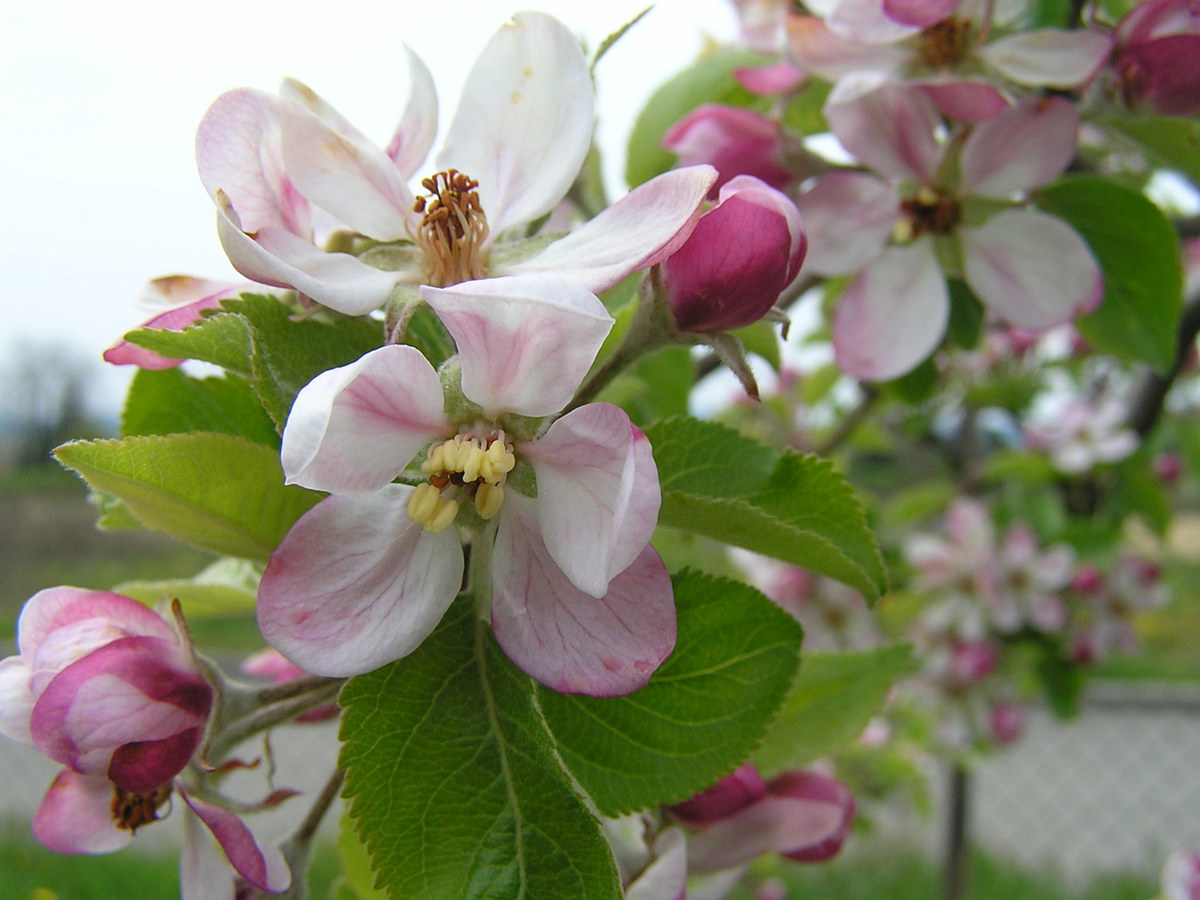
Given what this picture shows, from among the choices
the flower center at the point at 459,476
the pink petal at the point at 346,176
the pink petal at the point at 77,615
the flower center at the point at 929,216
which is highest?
the pink petal at the point at 346,176

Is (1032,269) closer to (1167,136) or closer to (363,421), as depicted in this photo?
(1167,136)

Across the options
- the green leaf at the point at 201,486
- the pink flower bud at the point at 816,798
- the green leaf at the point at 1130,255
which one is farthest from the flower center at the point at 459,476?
the green leaf at the point at 1130,255

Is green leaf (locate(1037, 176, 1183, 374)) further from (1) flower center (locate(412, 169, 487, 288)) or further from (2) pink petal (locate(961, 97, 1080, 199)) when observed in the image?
(1) flower center (locate(412, 169, 487, 288))

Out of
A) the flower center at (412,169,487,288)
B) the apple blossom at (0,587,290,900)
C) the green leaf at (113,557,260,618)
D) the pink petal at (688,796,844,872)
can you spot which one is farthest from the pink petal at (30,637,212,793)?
the pink petal at (688,796,844,872)

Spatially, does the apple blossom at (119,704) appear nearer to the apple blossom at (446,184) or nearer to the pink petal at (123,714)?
the pink petal at (123,714)

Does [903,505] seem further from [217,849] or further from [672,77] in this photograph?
[217,849]

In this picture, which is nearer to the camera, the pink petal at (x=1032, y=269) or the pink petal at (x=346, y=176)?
the pink petal at (x=346, y=176)

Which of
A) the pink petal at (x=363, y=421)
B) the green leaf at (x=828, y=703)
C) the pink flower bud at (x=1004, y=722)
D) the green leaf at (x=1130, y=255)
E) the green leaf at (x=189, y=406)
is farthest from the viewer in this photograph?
the pink flower bud at (x=1004, y=722)
